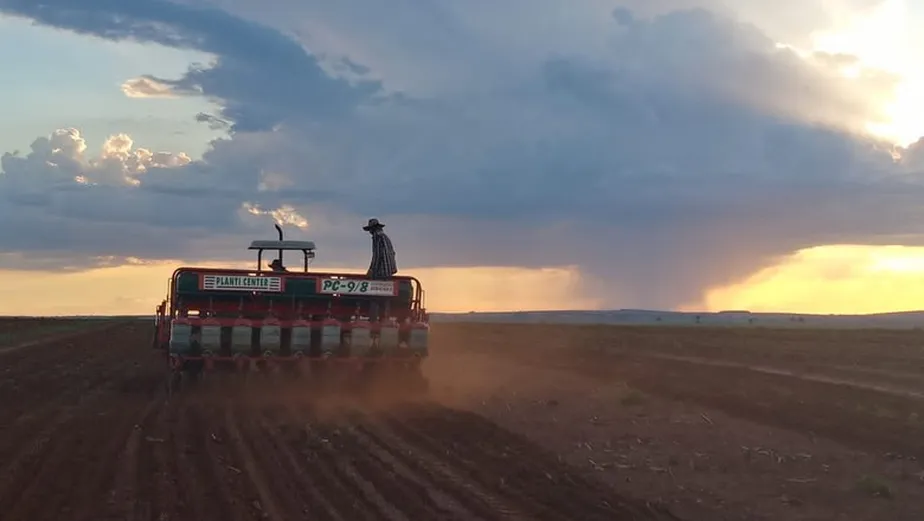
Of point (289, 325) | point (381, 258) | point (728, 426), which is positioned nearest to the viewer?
point (728, 426)

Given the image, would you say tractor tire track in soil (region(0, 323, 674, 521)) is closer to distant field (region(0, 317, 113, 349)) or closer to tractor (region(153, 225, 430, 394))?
tractor (region(153, 225, 430, 394))

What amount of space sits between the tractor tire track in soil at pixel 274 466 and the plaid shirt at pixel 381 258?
4163 mm

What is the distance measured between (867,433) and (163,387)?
15.6 metres

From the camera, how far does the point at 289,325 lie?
72.6 feet

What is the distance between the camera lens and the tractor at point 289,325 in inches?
865

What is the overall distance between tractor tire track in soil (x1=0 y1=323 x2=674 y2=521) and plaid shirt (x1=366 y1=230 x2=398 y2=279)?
4163mm

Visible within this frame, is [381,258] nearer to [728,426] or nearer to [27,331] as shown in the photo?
[728,426]

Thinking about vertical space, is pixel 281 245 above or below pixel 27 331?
above

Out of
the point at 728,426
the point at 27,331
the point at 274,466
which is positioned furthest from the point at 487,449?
the point at 27,331

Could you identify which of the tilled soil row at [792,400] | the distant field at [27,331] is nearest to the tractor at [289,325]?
the tilled soil row at [792,400]

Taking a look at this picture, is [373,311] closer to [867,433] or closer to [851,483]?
[867,433]

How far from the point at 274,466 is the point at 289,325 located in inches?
369

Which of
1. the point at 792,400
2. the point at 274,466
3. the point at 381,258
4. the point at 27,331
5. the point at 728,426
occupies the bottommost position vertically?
the point at 274,466

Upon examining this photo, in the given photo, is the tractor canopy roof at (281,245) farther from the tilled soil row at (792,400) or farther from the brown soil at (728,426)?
the tilled soil row at (792,400)
